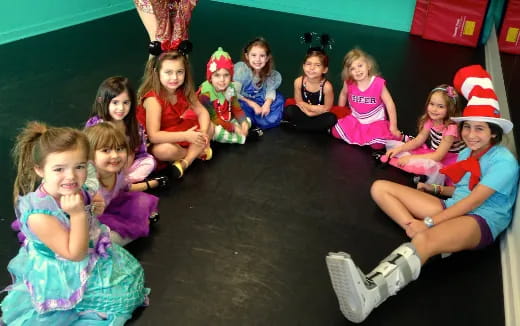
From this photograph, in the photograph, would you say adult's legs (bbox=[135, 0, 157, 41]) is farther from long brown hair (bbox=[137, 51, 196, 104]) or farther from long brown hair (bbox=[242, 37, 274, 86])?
long brown hair (bbox=[137, 51, 196, 104])

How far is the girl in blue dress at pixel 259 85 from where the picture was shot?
3.21 metres

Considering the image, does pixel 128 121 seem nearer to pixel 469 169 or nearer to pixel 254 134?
pixel 254 134

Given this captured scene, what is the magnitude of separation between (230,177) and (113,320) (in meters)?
1.18

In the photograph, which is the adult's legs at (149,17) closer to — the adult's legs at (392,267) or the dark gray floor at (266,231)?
the dark gray floor at (266,231)

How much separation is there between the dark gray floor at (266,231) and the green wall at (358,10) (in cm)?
219

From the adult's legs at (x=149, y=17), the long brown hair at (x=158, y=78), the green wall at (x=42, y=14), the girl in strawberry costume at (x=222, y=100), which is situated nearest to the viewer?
the long brown hair at (x=158, y=78)

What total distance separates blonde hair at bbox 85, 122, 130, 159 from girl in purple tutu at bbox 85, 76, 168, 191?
0.20 metres

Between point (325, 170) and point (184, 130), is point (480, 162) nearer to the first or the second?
point (325, 170)

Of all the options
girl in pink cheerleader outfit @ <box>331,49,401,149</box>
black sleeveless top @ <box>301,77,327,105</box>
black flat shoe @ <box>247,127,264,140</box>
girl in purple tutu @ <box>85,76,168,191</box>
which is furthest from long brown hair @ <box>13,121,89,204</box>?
black sleeveless top @ <box>301,77,327,105</box>

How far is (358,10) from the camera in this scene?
20.4ft

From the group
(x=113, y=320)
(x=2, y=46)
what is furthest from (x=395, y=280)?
(x=2, y=46)

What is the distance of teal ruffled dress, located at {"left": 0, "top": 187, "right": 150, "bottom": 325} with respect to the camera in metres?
1.49

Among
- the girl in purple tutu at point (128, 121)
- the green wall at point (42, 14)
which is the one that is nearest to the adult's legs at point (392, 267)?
the girl in purple tutu at point (128, 121)

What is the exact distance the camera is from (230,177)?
264 centimetres
